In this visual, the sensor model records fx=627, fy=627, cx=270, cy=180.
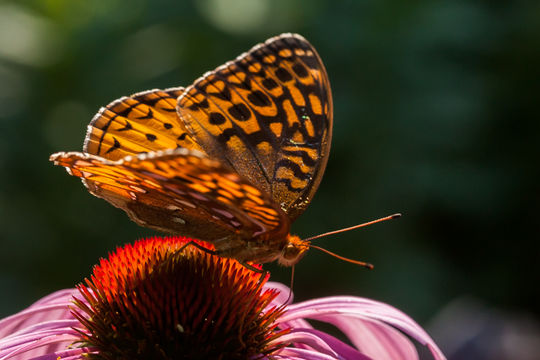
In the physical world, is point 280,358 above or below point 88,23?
below

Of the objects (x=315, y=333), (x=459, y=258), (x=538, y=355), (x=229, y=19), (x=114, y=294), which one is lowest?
(x=459, y=258)

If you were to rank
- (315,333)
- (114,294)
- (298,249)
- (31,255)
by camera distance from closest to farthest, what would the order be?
(114,294)
(298,249)
(315,333)
(31,255)

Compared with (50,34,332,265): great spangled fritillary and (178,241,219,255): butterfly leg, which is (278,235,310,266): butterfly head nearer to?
(50,34,332,265): great spangled fritillary

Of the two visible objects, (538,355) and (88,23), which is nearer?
(538,355)

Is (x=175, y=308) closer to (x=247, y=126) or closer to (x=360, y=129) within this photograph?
(x=247, y=126)

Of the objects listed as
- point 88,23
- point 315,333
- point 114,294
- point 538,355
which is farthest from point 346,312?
point 88,23

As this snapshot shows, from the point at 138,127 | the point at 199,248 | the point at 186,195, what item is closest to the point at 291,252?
the point at 199,248

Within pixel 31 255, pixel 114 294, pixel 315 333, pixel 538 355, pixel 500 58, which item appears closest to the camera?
pixel 114 294

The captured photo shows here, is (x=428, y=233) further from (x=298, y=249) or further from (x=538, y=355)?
(x=298, y=249)
